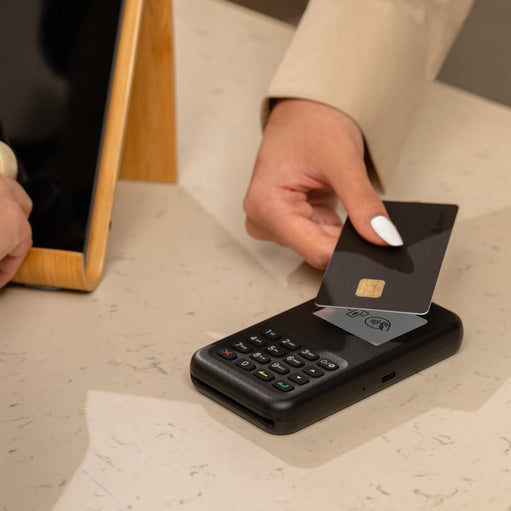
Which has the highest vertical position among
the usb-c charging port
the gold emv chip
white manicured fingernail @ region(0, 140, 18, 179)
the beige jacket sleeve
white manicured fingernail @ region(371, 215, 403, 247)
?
the beige jacket sleeve

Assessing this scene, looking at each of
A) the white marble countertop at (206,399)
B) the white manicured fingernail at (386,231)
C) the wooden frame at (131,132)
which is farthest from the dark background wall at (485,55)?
the white manicured fingernail at (386,231)

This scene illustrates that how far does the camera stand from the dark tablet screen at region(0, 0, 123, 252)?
622mm

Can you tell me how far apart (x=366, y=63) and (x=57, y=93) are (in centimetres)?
27

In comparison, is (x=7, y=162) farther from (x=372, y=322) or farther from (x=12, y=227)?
(x=372, y=322)

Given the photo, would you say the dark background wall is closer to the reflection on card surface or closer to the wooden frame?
the wooden frame

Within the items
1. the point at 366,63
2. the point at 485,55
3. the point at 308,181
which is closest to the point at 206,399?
the point at 308,181

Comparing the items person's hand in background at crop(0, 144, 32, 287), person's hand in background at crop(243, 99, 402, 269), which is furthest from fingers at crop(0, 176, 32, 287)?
person's hand in background at crop(243, 99, 402, 269)

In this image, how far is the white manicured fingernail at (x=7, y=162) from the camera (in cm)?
59

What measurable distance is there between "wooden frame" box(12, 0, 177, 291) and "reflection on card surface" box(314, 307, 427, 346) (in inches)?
7.6

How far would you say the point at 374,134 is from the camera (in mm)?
672

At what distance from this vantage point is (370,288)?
0.50m

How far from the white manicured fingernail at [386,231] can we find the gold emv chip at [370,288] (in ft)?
0.12

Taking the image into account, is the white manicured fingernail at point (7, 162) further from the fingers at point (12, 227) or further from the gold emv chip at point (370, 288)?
the gold emv chip at point (370, 288)

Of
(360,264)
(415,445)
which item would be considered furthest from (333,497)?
(360,264)
